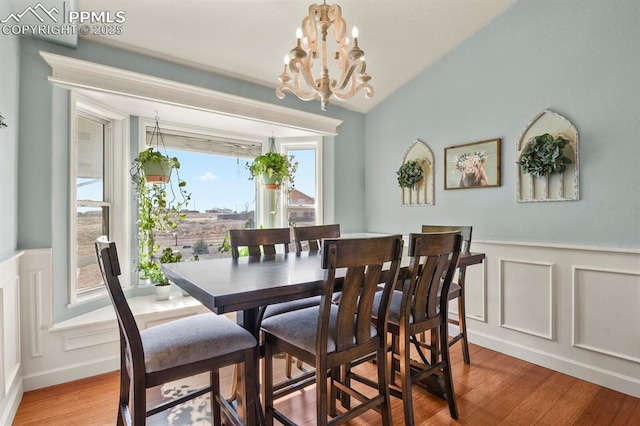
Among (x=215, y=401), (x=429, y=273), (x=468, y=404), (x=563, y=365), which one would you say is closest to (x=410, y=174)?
(x=429, y=273)

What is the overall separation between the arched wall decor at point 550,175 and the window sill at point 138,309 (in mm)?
2975

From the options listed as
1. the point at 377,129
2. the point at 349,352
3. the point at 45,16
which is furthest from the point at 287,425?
the point at 377,129

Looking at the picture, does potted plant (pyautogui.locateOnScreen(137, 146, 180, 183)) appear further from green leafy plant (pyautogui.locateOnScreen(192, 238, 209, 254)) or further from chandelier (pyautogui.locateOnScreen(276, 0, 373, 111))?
chandelier (pyautogui.locateOnScreen(276, 0, 373, 111))

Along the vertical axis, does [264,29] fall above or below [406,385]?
above

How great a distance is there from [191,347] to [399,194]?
2.94m

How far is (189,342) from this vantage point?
1442 mm

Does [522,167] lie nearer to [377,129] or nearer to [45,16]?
[377,129]

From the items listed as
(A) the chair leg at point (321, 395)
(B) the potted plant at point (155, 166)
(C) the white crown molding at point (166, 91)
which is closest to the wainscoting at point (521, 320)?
(B) the potted plant at point (155, 166)

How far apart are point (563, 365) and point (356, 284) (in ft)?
7.03

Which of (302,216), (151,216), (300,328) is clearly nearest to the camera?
(300,328)

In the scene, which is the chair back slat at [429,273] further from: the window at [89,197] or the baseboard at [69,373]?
the window at [89,197]

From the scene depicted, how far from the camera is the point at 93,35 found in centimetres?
240

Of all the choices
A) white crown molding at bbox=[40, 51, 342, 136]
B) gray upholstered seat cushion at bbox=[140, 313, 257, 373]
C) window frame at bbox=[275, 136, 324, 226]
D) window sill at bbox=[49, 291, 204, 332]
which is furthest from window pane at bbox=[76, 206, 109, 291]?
window frame at bbox=[275, 136, 324, 226]

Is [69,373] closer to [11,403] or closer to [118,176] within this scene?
[11,403]
